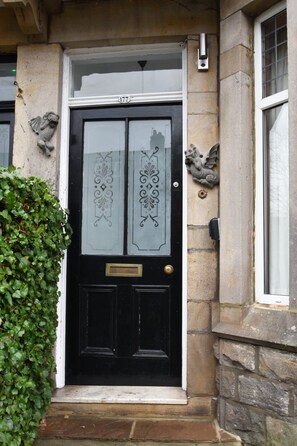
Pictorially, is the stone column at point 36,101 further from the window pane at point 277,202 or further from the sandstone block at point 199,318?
the window pane at point 277,202

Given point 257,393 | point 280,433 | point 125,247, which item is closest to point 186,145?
point 125,247

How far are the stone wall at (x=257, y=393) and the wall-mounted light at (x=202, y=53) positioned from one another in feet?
7.19

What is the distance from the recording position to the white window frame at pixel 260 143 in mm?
3080

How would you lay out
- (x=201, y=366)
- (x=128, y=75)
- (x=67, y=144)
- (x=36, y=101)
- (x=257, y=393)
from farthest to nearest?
(x=128, y=75) < (x=67, y=144) < (x=36, y=101) < (x=201, y=366) < (x=257, y=393)

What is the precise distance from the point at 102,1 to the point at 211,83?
121cm

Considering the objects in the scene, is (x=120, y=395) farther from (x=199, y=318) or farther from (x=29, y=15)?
(x=29, y=15)

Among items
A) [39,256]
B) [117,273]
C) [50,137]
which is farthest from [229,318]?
[50,137]

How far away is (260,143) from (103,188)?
55.6 inches

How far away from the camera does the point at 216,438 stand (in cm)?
294

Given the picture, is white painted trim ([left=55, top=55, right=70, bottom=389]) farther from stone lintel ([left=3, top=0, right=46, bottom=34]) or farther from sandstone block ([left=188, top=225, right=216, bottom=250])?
sandstone block ([left=188, top=225, right=216, bottom=250])

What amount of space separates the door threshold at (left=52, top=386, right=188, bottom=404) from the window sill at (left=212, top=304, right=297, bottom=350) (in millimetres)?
696

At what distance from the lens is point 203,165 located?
10.9 feet

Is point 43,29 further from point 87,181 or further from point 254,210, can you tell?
point 254,210

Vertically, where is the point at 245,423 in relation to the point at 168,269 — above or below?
below
